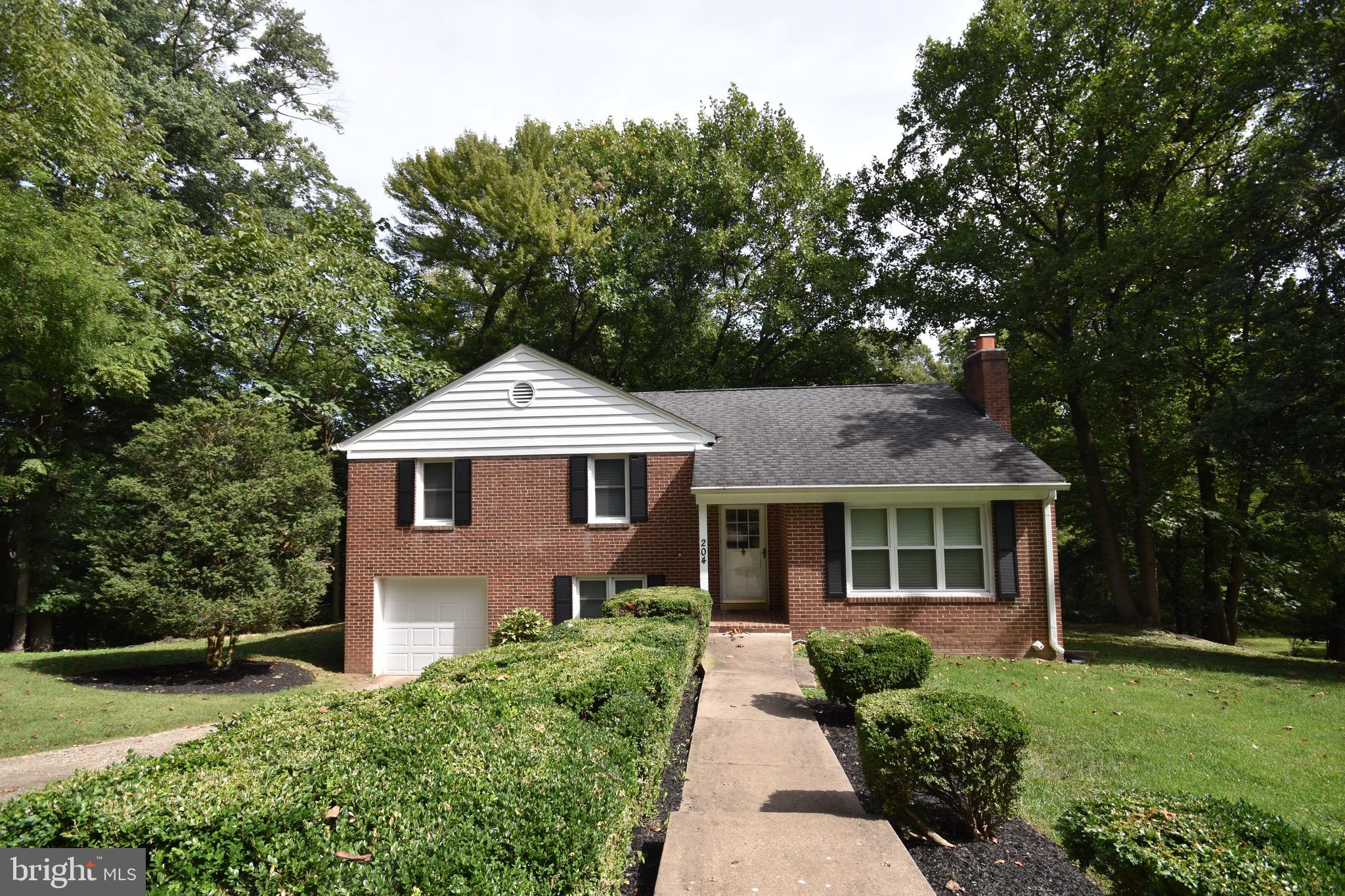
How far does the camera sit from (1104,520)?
17656 millimetres

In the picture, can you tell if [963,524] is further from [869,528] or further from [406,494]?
[406,494]

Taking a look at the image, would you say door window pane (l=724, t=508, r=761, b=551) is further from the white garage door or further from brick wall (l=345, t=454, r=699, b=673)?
the white garage door

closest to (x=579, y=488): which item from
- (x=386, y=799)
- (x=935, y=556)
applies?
(x=935, y=556)

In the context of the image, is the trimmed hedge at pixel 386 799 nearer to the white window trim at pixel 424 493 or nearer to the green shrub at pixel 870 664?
the green shrub at pixel 870 664

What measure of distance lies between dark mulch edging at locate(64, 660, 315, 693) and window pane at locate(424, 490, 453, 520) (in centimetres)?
371

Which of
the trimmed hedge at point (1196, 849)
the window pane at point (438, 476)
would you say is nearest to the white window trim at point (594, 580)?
the window pane at point (438, 476)

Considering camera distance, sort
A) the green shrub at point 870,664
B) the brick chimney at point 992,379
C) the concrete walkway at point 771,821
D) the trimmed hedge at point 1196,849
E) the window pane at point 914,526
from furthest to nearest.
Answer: the brick chimney at point 992,379 → the window pane at point 914,526 → the green shrub at point 870,664 → the concrete walkway at point 771,821 → the trimmed hedge at point 1196,849

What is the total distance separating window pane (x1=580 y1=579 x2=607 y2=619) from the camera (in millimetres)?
13188

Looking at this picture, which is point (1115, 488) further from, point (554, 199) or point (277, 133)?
point (277, 133)

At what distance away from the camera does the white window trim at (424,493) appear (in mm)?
13484

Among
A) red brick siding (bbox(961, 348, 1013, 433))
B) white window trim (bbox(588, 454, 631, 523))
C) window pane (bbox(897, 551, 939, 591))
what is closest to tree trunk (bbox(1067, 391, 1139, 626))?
red brick siding (bbox(961, 348, 1013, 433))

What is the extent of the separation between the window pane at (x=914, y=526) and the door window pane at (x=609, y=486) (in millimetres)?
5313

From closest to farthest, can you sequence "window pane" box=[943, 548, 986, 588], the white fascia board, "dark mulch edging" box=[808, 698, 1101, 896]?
"dark mulch edging" box=[808, 698, 1101, 896] < the white fascia board < "window pane" box=[943, 548, 986, 588]

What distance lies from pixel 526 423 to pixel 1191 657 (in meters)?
13.7
